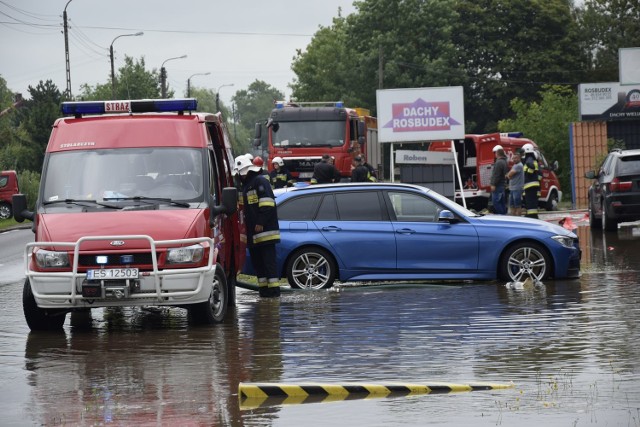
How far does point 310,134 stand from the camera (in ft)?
118

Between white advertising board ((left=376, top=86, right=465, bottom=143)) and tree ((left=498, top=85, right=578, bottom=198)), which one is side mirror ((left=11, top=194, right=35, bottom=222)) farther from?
tree ((left=498, top=85, right=578, bottom=198))

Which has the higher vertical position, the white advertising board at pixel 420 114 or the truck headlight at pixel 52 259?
the white advertising board at pixel 420 114

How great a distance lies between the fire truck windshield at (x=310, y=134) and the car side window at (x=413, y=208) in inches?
736

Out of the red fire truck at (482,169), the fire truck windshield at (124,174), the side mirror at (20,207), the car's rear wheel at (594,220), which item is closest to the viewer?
the fire truck windshield at (124,174)

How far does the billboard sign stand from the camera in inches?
1745

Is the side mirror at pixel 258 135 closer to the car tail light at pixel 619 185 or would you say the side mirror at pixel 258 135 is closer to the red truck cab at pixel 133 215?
the car tail light at pixel 619 185

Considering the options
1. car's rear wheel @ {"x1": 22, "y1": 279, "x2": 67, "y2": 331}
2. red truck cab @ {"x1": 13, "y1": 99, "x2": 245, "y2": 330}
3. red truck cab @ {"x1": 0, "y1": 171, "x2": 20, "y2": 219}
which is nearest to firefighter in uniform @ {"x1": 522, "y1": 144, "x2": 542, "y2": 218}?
red truck cab @ {"x1": 13, "y1": 99, "x2": 245, "y2": 330}

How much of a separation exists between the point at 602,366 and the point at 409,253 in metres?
6.87

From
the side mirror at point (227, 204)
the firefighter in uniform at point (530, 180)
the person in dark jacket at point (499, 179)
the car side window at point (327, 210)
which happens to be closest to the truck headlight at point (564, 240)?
the car side window at point (327, 210)

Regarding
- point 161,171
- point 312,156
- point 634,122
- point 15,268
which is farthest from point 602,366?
point 634,122

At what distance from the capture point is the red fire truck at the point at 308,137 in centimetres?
3553

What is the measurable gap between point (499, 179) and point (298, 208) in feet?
39.3

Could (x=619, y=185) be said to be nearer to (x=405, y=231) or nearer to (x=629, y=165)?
(x=629, y=165)

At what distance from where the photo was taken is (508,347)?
11289 mm
